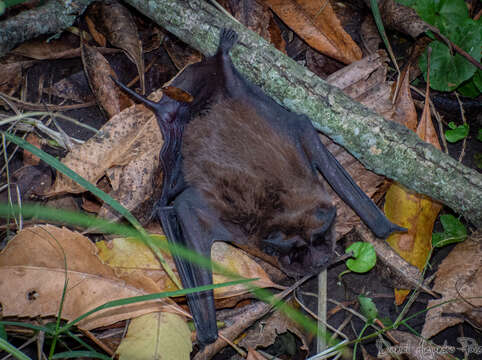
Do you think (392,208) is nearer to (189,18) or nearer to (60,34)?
(189,18)

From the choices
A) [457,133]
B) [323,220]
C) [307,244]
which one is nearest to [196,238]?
[307,244]

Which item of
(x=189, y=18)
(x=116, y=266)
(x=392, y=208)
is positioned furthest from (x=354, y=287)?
(x=189, y=18)

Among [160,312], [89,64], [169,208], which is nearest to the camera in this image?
[160,312]

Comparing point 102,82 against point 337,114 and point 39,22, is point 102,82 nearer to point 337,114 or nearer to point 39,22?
point 39,22

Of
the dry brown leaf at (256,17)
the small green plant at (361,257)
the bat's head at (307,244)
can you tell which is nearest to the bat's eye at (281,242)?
the bat's head at (307,244)

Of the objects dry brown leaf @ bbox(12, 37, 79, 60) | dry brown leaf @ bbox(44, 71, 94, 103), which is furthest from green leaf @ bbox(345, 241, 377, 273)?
dry brown leaf @ bbox(12, 37, 79, 60)

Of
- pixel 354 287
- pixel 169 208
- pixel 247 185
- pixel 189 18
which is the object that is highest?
pixel 189 18

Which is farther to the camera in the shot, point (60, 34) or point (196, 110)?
point (60, 34)
